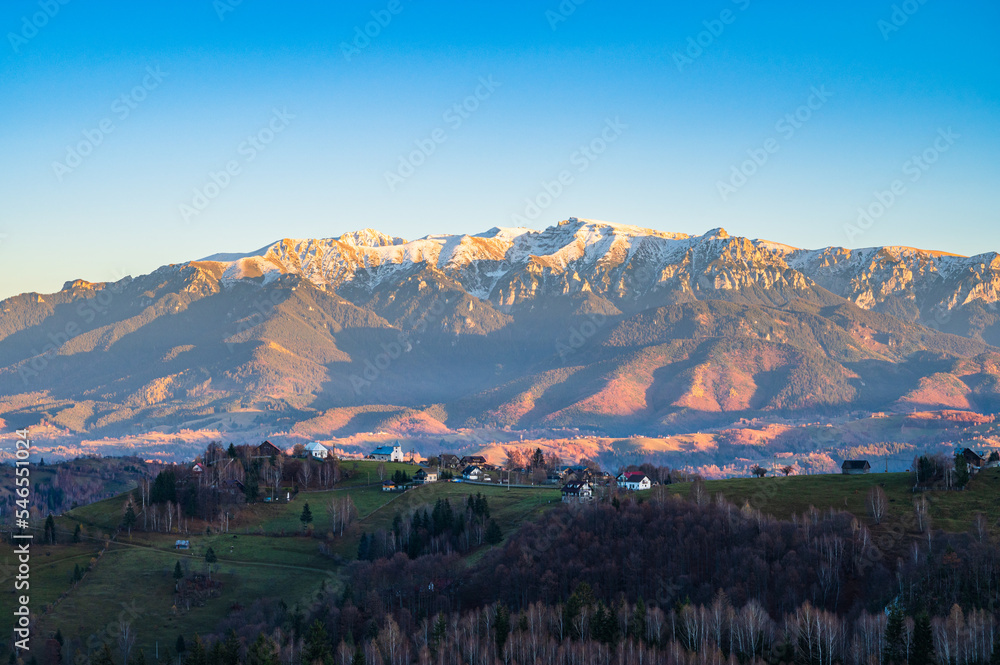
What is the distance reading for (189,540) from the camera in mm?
169250

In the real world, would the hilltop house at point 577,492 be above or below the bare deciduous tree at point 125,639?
above

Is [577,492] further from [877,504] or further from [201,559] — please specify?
[201,559]

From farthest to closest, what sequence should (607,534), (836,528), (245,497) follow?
(245,497), (607,534), (836,528)

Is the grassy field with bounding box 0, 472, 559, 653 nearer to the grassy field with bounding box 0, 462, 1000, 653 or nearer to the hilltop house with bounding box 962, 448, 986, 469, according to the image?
the grassy field with bounding box 0, 462, 1000, 653

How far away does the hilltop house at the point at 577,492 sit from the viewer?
177 metres

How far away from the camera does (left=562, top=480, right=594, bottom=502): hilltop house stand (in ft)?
579

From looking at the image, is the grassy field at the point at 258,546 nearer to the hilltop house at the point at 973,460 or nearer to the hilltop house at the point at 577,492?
the hilltop house at the point at 577,492

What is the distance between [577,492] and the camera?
180000 millimetres

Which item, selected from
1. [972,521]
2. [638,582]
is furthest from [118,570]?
[972,521]

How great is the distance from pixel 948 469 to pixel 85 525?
131572 mm

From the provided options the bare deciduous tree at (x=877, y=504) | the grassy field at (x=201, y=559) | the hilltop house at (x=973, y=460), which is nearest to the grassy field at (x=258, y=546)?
the grassy field at (x=201, y=559)

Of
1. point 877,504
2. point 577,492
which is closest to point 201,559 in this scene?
point 577,492

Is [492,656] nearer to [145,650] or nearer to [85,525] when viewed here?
[145,650]

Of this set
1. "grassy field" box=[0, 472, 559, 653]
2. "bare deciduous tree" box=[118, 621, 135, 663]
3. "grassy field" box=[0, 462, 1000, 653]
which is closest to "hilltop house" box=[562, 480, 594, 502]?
"grassy field" box=[0, 472, 559, 653]
